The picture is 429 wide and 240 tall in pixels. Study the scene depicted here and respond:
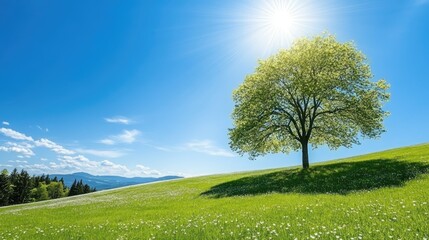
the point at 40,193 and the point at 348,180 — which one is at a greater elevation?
the point at 348,180

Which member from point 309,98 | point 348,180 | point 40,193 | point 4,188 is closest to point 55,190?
point 40,193

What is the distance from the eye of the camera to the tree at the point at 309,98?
1406 inches

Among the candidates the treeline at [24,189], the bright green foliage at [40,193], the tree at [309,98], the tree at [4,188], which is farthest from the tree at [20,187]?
the tree at [309,98]

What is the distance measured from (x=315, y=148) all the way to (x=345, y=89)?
37.5ft

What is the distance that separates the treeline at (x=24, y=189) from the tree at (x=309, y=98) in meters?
96.2

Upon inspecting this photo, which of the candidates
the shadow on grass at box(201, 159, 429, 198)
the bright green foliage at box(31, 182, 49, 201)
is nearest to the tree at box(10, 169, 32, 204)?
the bright green foliage at box(31, 182, 49, 201)

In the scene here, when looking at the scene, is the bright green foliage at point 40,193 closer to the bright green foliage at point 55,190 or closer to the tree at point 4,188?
the bright green foliage at point 55,190

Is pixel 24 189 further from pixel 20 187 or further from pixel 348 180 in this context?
pixel 348 180

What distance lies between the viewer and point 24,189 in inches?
4380

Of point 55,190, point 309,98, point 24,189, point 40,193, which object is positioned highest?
point 309,98

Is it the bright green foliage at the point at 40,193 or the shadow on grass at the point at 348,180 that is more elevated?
the shadow on grass at the point at 348,180

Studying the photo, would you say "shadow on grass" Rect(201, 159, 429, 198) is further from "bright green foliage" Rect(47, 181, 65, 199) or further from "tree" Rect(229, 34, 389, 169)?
"bright green foliage" Rect(47, 181, 65, 199)

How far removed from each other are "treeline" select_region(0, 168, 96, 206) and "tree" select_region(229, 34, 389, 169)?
316 ft

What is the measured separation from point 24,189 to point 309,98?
113m
